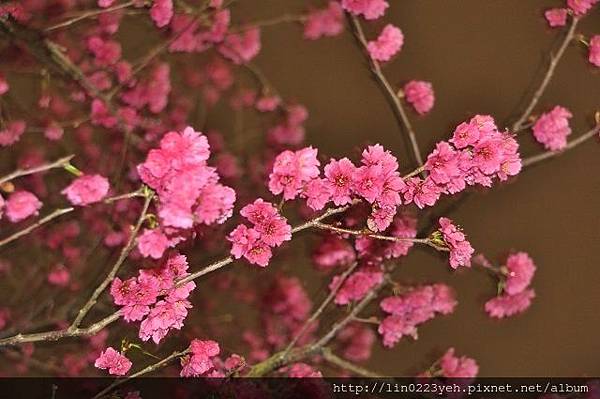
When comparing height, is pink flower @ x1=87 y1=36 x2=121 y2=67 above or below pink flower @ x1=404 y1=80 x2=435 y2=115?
below

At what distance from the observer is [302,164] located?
1.24 metres

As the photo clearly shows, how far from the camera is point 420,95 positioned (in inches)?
74.2

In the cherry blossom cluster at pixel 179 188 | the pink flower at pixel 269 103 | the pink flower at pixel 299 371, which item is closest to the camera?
the cherry blossom cluster at pixel 179 188

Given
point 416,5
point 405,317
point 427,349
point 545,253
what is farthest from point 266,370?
point 416,5

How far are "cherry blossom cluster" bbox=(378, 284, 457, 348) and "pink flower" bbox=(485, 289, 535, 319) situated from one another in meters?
0.14

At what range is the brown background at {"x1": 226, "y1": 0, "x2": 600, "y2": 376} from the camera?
1929 mm

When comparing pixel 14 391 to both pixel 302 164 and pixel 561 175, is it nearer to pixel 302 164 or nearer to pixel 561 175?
pixel 302 164

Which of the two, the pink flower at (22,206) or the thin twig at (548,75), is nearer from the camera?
the pink flower at (22,206)

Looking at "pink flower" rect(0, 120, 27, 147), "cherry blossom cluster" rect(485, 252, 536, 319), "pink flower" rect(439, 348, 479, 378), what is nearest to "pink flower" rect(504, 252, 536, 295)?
"cherry blossom cluster" rect(485, 252, 536, 319)

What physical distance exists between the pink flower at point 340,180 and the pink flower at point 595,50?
3.08 ft

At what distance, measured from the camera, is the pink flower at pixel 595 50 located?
5.75 ft

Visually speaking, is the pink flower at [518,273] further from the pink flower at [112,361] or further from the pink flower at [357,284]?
the pink flower at [112,361]

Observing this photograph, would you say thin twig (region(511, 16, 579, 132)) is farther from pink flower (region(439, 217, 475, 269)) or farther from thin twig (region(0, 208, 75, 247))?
thin twig (region(0, 208, 75, 247))

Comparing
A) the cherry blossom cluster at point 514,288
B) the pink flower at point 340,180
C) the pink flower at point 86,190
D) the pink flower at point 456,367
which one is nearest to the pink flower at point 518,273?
the cherry blossom cluster at point 514,288
